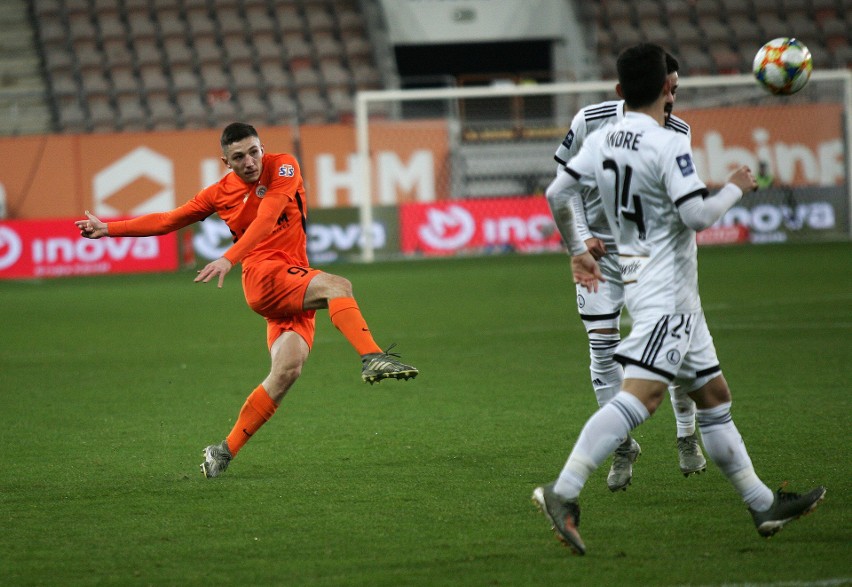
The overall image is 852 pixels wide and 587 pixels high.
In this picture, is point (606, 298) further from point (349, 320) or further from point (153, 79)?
point (153, 79)

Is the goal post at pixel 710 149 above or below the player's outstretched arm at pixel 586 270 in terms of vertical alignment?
above

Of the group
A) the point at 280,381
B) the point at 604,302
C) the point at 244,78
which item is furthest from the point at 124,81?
the point at 604,302

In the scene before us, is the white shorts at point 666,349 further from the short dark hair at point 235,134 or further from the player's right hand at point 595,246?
the short dark hair at point 235,134

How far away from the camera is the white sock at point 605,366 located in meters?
5.43

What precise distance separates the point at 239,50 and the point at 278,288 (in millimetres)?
22218

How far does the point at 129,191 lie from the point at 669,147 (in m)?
19.6

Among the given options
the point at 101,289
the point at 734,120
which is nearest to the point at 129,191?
the point at 101,289

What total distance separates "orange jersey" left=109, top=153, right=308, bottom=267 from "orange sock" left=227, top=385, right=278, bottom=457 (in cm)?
68

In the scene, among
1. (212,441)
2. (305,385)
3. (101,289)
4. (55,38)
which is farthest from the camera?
(55,38)

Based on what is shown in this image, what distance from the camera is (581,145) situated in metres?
5.36

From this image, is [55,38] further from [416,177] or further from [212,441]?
[212,441]

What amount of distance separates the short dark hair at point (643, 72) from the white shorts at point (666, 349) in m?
0.80

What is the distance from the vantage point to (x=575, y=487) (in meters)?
4.09

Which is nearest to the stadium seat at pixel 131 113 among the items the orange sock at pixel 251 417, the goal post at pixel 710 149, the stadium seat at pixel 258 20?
the stadium seat at pixel 258 20
